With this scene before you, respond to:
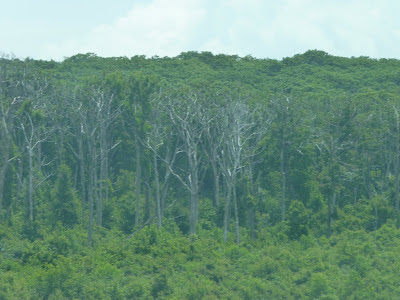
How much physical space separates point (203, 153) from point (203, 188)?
8988mm

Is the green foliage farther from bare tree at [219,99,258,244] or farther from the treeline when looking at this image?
bare tree at [219,99,258,244]

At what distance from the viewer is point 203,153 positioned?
5344 centimetres

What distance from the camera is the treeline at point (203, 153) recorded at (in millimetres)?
48531

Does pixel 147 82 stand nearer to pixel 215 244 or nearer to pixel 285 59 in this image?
pixel 215 244

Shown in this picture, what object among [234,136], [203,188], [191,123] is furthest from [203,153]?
[203,188]

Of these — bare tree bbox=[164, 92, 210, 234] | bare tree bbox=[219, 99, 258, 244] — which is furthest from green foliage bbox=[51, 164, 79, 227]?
bare tree bbox=[219, 99, 258, 244]

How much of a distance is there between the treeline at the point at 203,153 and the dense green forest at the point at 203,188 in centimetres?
15

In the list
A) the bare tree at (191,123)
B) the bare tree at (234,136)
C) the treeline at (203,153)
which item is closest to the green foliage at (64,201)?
the treeline at (203,153)

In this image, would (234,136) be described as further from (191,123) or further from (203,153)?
(203,153)

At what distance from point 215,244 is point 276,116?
43.2 ft

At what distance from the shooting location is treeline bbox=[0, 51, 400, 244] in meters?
48.5

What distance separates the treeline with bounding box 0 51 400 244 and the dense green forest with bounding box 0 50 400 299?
0.15 meters

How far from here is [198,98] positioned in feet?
162

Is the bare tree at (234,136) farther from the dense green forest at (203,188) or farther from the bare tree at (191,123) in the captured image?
the bare tree at (191,123)
